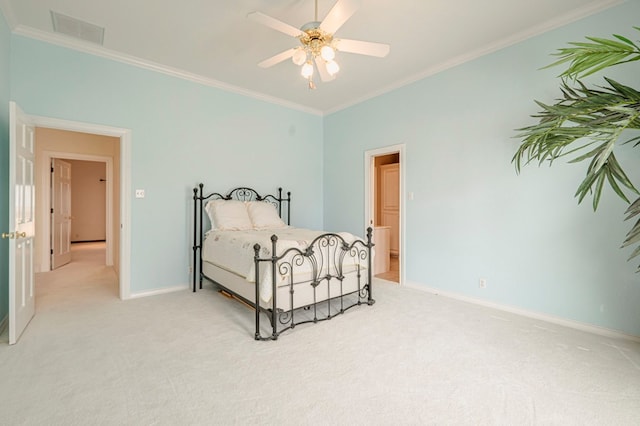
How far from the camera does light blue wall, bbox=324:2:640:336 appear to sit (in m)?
2.76

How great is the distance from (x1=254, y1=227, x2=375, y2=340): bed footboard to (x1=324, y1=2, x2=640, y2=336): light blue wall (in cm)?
122

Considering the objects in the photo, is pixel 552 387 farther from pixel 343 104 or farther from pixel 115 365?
pixel 343 104

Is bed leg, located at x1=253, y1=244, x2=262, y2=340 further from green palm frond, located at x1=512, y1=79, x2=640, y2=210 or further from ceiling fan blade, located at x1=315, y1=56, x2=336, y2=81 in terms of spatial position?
green palm frond, located at x1=512, y1=79, x2=640, y2=210

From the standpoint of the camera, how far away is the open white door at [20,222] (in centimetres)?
250

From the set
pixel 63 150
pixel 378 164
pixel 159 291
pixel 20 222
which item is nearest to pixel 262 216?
pixel 159 291

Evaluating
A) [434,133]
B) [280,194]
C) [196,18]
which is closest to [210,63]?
[196,18]

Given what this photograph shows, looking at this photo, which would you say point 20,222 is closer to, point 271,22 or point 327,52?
point 271,22

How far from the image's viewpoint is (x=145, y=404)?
1.81 metres

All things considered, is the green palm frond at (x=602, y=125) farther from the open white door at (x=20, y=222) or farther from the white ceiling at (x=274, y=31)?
the open white door at (x=20, y=222)

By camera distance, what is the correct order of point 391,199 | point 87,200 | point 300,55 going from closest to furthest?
point 300,55 < point 391,199 < point 87,200

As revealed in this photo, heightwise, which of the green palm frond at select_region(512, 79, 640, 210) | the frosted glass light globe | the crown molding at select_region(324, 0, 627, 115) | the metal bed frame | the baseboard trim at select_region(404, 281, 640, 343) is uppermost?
the crown molding at select_region(324, 0, 627, 115)

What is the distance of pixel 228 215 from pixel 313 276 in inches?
70.2

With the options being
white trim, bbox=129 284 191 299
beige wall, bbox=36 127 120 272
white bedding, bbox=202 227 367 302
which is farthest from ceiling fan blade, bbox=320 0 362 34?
beige wall, bbox=36 127 120 272

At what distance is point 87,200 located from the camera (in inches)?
380
